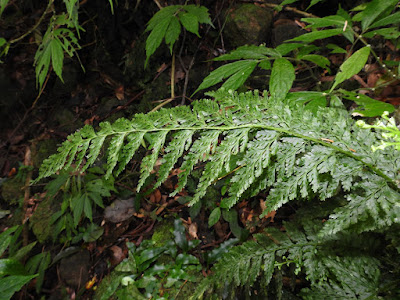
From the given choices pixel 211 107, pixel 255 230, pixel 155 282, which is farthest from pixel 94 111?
pixel 211 107

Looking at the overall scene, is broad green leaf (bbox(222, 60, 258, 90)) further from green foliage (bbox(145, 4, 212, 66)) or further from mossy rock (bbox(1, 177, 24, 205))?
mossy rock (bbox(1, 177, 24, 205))

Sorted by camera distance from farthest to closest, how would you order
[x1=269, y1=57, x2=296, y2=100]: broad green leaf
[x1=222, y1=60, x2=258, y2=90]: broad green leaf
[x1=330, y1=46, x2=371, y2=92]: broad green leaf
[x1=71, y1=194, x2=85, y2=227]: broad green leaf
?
1. [x1=71, y1=194, x2=85, y2=227]: broad green leaf
2. [x1=222, y1=60, x2=258, y2=90]: broad green leaf
3. [x1=269, y1=57, x2=296, y2=100]: broad green leaf
4. [x1=330, y1=46, x2=371, y2=92]: broad green leaf

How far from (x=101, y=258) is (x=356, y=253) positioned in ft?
8.28

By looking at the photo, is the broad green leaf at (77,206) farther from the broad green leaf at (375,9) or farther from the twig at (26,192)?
the broad green leaf at (375,9)

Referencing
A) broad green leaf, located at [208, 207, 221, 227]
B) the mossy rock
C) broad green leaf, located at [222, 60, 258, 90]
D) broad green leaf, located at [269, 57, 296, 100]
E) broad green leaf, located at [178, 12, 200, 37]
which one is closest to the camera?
broad green leaf, located at [269, 57, 296, 100]

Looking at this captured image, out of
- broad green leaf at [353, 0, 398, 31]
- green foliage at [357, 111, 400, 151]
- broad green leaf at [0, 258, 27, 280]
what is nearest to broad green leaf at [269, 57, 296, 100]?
broad green leaf at [353, 0, 398, 31]

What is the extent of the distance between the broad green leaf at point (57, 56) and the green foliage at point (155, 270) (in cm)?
175

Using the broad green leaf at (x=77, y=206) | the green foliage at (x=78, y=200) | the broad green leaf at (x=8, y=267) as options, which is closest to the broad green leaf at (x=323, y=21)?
the green foliage at (x=78, y=200)

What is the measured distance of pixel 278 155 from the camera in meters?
0.99

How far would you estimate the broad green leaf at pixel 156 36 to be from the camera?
2186 millimetres

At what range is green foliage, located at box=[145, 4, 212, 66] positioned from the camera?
2182 millimetres

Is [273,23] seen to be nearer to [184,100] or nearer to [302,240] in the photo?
[184,100]

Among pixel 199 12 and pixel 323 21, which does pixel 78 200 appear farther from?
pixel 323 21

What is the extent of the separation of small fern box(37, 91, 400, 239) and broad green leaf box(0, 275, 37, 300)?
1.05 m
